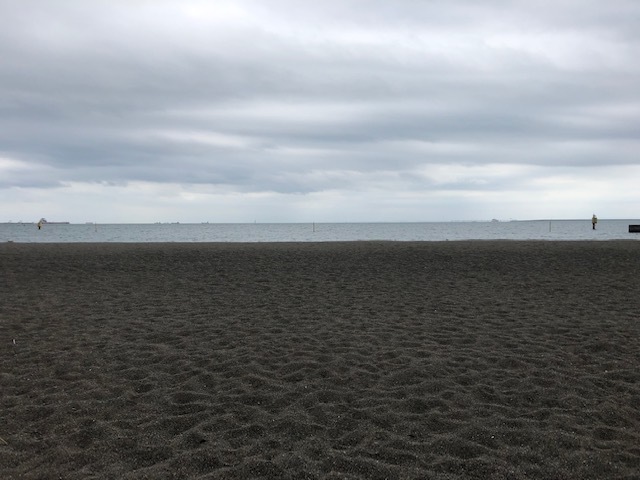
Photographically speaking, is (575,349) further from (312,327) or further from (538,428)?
(312,327)

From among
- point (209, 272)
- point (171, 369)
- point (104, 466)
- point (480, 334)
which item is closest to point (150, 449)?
point (104, 466)

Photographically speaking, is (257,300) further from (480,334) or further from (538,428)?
(538,428)

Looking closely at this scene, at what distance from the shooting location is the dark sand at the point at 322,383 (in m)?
5.25

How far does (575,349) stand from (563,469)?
4486mm

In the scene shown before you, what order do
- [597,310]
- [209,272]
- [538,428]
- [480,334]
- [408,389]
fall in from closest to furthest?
[538,428] < [408,389] < [480,334] < [597,310] < [209,272]

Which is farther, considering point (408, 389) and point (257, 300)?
point (257, 300)

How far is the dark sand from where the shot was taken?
5250mm

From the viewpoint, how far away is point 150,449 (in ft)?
18.0

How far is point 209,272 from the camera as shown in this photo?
20.4 metres

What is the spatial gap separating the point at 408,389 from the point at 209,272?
47.5ft

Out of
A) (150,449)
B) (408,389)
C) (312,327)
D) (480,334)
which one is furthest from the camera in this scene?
(312,327)

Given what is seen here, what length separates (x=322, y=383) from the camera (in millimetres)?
7371

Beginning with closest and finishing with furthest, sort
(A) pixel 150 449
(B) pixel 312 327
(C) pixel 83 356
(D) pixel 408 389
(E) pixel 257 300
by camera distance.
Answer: (A) pixel 150 449 → (D) pixel 408 389 → (C) pixel 83 356 → (B) pixel 312 327 → (E) pixel 257 300


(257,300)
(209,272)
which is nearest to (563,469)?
(257,300)
